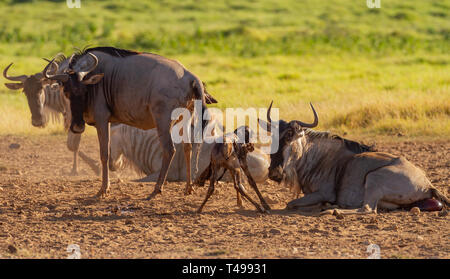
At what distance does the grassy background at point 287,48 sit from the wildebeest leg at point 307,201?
17.0 ft

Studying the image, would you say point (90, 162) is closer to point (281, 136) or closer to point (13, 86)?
point (13, 86)

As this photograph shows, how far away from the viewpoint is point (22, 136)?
1255 cm

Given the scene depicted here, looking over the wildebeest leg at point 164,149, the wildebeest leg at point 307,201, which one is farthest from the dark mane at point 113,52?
the wildebeest leg at point 307,201

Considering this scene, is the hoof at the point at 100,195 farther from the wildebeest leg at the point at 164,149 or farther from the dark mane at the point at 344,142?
the dark mane at the point at 344,142

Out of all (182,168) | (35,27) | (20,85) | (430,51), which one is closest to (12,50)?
(35,27)

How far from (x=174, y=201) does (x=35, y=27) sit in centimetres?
3169

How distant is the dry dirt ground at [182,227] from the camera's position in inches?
223

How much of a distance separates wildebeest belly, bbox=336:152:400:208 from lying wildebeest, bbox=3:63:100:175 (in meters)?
4.11

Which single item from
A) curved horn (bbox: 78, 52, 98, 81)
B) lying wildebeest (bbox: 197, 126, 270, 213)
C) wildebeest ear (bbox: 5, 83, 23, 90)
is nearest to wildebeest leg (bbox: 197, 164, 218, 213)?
lying wildebeest (bbox: 197, 126, 270, 213)

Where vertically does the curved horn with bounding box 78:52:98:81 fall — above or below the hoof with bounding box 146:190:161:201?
above

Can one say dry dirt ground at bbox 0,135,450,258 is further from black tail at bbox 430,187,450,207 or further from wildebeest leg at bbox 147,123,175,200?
black tail at bbox 430,187,450,207

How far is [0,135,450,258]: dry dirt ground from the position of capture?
5664 mm
